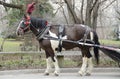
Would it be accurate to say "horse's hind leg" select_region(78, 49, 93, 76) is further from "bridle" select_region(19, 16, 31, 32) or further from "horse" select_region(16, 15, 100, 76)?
"bridle" select_region(19, 16, 31, 32)

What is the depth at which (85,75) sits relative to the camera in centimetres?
1194

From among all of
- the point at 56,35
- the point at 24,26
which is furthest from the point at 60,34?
the point at 24,26

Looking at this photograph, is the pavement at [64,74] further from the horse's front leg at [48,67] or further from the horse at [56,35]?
the horse at [56,35]

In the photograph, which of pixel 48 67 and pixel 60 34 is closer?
pixel 60 34

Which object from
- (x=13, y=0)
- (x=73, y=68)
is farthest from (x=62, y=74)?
(x=13, y=0)

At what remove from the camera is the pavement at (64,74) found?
37.9ft

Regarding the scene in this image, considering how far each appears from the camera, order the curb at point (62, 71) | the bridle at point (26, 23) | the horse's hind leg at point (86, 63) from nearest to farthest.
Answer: the bridle at point (26, 23) → the horse's hind leg at point (86, 63) → the curb at point (62, 71)

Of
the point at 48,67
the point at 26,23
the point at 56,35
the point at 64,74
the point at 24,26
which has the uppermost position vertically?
the point at 26,23

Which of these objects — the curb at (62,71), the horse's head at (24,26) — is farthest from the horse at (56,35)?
the curb at (62,71)

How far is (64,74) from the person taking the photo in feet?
40.9

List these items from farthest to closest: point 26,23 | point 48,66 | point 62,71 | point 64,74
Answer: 1. point 62,71
2. point 64,74
3. point 48,66
4. point 26,23

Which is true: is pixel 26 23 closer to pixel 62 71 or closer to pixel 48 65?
pixel 48 65

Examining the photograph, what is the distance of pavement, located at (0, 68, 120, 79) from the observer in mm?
11539

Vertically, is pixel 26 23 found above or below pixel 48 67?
above
